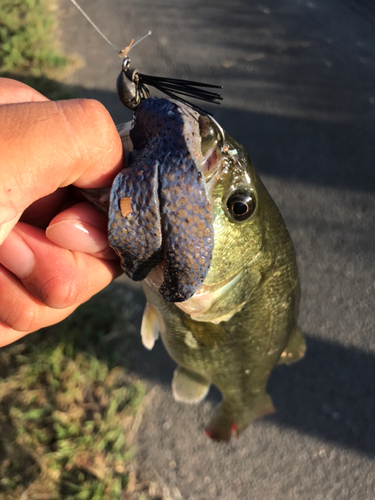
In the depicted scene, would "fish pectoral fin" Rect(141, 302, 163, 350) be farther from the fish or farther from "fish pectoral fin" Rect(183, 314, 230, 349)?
"fish pectoral fin" Rect(183, 314, 230, 349)

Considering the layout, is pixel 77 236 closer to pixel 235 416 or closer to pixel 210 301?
pixel 210 301

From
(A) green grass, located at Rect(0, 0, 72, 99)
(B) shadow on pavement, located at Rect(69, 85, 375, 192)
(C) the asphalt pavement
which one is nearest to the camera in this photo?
(C) the asphalt pavement

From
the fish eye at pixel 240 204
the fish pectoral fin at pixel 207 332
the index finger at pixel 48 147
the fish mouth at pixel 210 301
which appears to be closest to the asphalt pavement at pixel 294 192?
the fish pectoral fin at pixel 207 332

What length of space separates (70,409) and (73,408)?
0.06ft

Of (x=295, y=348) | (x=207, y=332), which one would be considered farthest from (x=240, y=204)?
(x=295, y=348)

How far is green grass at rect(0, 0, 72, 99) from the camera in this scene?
3977 millimetres

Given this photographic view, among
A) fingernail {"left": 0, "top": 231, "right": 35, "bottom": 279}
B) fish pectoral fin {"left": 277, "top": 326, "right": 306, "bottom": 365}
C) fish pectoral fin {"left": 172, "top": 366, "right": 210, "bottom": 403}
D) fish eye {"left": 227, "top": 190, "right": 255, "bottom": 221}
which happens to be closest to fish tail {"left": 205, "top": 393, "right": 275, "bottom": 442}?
fish pectoral fin {"left": 172, "top": 366, "right": 210, "bottom": 403}

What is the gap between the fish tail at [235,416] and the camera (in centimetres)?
202

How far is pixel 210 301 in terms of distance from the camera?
1420mm

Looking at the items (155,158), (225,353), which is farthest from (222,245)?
(225,353)

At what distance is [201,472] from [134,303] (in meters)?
1.29

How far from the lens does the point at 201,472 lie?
2.70 metres

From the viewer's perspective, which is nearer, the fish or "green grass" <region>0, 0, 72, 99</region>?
the fish

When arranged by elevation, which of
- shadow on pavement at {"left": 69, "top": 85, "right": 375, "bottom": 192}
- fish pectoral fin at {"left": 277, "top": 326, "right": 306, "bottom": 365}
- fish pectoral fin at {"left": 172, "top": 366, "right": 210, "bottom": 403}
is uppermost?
fish pectoral fin at {"left": 277, "top": 326, "right": 306, "bottom": 365}
